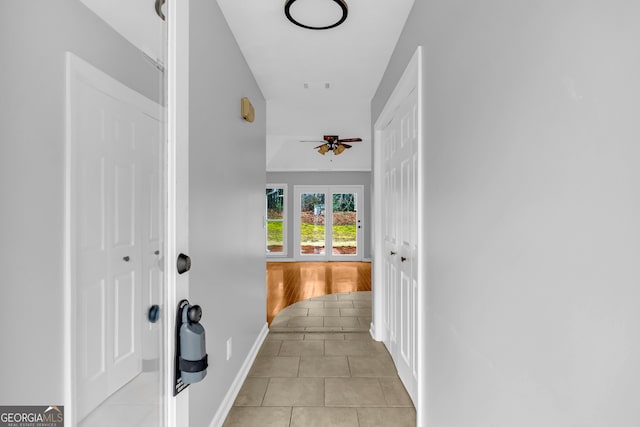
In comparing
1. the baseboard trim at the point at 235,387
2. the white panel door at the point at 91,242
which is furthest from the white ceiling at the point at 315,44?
the baseboard trim at the point at 235,387

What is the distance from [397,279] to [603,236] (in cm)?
207

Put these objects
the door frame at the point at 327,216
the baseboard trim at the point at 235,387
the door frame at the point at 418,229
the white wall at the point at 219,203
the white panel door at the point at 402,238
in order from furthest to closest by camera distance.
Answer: the door frame at the point at 327,216, the white panel door at the point at 402,238, the baseboard trim at the point at 235,387, the door frame at the point at 418,229, the white wall at the point at 219,203

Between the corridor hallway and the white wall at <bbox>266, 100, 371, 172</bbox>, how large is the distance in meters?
2.56

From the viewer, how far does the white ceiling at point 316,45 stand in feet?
6.79

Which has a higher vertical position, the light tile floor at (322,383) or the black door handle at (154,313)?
the black door handle at (154,313)

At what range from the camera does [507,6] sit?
100 cm

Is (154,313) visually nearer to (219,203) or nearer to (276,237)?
(219,203)

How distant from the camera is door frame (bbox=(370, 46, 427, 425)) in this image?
5.85ft

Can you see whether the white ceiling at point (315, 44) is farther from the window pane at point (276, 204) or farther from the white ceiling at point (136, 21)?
the window pane at point (276, 204)

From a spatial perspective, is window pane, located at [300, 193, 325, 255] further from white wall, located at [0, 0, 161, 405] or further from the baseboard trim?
white wall, located at [0, 0, 161, 405]

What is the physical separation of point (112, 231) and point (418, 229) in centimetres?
147

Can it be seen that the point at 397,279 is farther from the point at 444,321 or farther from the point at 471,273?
the point at 471,273

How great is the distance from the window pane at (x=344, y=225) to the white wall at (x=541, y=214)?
23.3 feet

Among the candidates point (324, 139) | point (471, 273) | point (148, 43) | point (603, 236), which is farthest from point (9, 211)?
point (324, 139)
